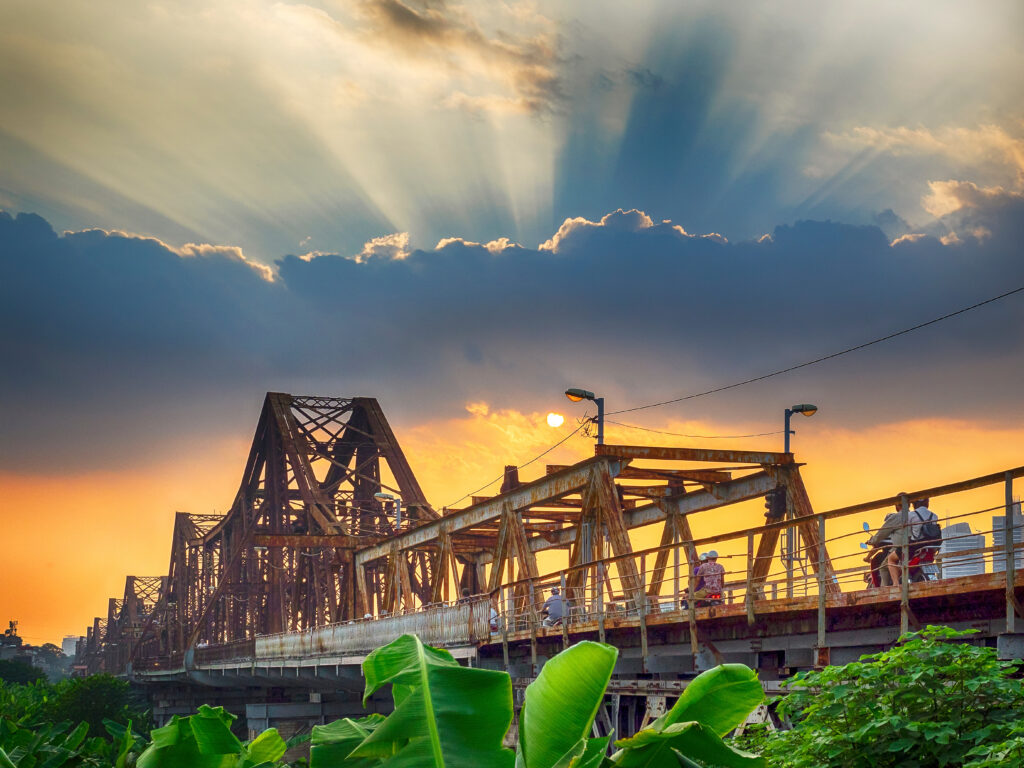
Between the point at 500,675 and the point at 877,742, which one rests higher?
the point at 500,675

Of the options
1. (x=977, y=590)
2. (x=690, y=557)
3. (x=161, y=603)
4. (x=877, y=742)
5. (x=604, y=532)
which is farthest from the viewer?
(x=161, y=603)

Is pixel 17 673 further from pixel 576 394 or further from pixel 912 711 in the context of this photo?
pixel 912 711

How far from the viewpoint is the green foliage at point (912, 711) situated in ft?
27.3

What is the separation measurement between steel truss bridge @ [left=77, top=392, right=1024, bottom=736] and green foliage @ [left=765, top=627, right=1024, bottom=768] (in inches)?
122

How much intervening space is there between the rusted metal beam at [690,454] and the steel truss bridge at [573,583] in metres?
0.03

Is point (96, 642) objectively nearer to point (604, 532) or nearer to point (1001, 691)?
point (604, 532)

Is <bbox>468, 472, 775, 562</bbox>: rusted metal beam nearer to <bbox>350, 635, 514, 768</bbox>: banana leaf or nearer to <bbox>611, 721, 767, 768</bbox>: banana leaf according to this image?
<bbox>611, 721, 767, 768</bbox>: banana leaf

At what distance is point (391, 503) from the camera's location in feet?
239

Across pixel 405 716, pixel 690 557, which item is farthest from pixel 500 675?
pixel 690 557

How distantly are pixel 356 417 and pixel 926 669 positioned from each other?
65.4 metres

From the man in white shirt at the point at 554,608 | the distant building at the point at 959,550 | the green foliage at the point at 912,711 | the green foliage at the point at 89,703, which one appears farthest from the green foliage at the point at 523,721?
the green foliage at the point at 89,703

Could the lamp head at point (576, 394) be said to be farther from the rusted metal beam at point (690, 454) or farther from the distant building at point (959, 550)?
the distant building at point (959, 550)

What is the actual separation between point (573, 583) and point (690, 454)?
389cm

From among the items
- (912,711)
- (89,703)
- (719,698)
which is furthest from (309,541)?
(719,698)
